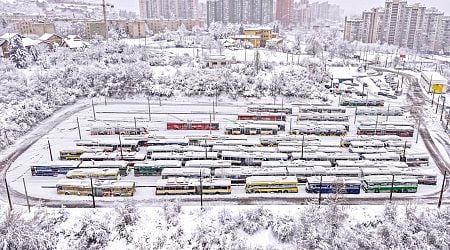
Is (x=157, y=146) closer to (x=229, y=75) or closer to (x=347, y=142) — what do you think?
(x=347, y=142)

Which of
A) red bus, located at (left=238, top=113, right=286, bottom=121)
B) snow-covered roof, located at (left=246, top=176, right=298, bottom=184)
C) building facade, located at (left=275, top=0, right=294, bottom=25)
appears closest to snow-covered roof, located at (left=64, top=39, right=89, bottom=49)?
red bus, located at (left=238, top=113, right=286, bottom=121)

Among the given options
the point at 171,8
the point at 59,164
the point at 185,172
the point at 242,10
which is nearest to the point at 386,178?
the point at 185,172

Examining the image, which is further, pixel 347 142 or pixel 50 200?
pixel 347 142

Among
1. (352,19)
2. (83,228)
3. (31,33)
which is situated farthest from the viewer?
(352,19)

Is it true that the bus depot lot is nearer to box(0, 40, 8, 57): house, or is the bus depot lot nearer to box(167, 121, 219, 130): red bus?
box(167, 121, 219, 130): red bus

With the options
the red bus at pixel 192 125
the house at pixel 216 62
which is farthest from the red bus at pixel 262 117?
the house at pixel 216 62

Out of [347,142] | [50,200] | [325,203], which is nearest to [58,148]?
[50,200]
